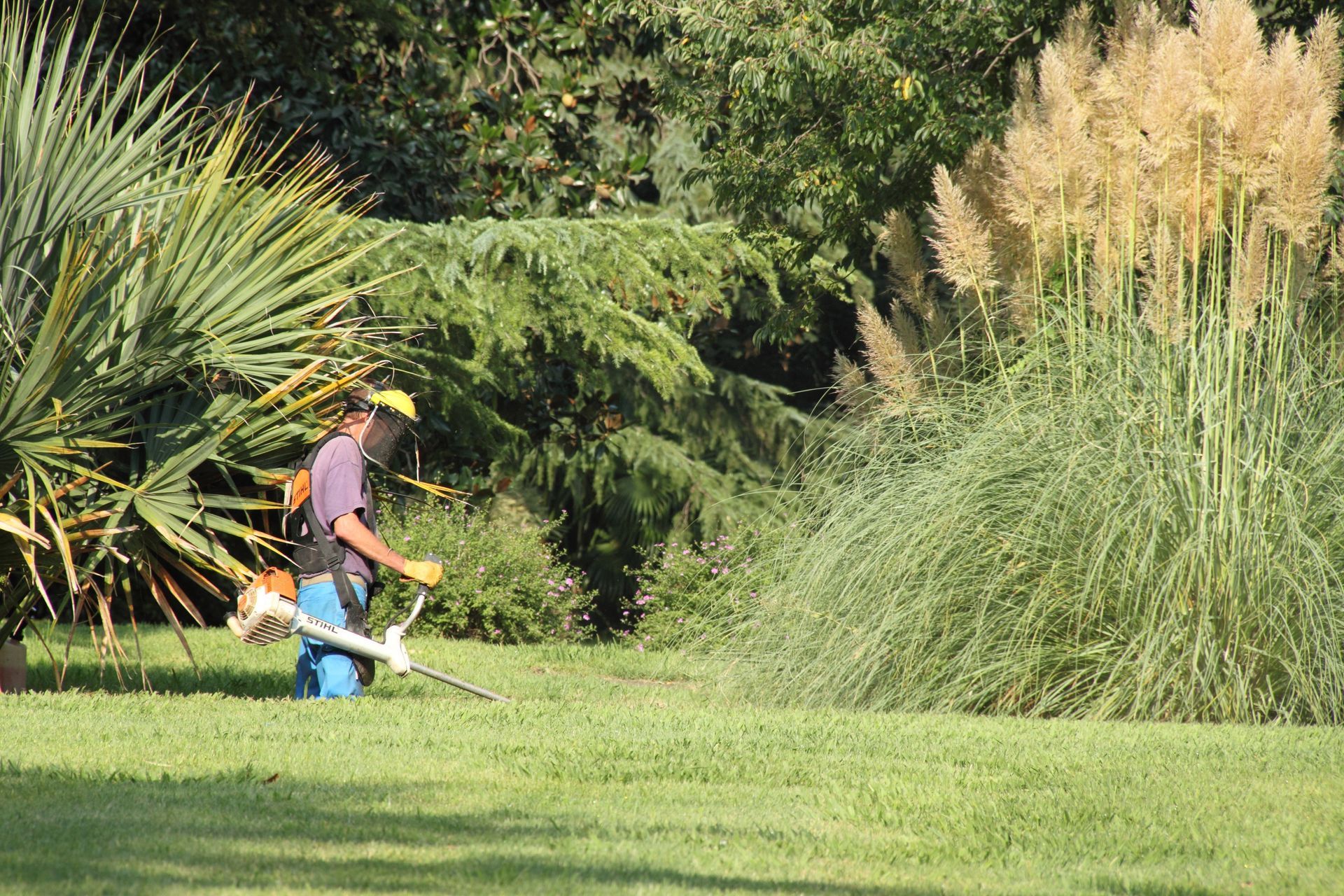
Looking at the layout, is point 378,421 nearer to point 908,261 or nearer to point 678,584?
point 908,261

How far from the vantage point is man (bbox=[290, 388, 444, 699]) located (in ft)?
22.4

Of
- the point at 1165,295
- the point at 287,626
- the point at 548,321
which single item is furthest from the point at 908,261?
the point at 287,626

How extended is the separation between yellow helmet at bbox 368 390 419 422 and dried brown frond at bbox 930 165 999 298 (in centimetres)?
288

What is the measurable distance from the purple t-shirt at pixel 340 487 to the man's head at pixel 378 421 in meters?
0.10

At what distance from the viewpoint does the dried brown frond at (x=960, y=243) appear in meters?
7.97

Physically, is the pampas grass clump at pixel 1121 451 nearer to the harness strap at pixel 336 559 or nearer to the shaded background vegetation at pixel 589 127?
the shaded background vegetation at pixel 589 127

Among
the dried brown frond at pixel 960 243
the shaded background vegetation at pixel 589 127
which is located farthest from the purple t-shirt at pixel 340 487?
the dried brown frond at pixel 960 243

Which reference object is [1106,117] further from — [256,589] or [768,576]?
[256,589]

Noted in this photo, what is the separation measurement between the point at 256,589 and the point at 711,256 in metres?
5.88

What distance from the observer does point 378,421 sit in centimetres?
711

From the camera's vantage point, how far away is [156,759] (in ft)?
17.6

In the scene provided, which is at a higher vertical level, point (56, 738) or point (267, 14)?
point (267, 14)

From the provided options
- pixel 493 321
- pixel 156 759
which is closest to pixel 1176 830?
pixel 156 759

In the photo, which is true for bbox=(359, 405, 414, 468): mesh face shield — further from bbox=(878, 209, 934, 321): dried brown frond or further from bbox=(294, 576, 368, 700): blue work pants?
bbox=(878, 209, 934, 321): dried brown frond
